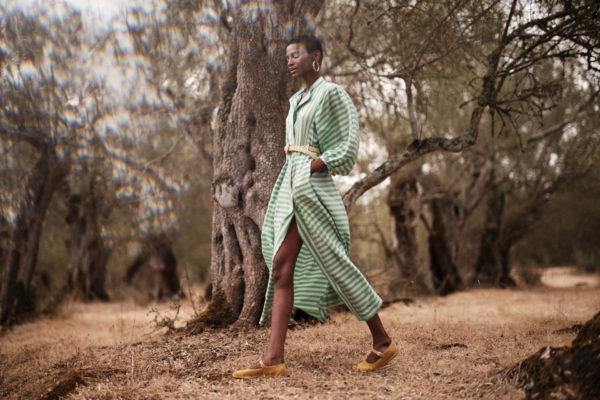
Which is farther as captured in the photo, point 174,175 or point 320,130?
point 174,175

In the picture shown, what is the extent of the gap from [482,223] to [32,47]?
11.3m

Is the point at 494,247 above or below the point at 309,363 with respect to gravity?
above

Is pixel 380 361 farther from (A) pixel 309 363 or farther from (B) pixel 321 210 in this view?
(B) pixel 321 210

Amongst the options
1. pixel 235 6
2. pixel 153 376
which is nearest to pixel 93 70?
pixel 235 6

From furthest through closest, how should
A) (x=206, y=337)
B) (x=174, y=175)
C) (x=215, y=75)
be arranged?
(x=174, y=175) → (x=215, y=75) → (x=206, y=337)

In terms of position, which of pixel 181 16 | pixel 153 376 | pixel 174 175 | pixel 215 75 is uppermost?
pixel 181 16

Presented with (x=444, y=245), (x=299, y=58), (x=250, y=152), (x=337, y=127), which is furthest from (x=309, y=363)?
(x=444, y=245)

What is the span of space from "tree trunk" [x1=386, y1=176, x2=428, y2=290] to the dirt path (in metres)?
5.11

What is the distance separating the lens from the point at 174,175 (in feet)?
33.3

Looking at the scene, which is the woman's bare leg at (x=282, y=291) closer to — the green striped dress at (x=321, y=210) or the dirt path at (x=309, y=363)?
the green striped dress at (x=321, y=210)

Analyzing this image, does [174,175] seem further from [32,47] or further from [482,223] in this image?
[482,223]

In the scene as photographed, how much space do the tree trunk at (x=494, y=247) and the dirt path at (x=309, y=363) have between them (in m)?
7.07

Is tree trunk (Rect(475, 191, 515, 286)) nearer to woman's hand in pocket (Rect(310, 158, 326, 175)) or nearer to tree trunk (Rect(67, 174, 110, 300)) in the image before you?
tree trunk (Rect(67, 174, 110, 300))

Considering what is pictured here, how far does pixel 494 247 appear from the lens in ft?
41.5
